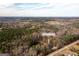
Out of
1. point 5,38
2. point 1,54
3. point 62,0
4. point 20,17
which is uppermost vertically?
point 62,0

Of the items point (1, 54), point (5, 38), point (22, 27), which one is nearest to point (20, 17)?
point (22, 27)

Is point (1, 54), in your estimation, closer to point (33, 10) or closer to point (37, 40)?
point (37, 40)

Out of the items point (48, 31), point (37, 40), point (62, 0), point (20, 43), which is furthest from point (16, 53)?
point (62, 0)

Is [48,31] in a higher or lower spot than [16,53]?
higher

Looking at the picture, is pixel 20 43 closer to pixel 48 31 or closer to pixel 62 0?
pixel 48 31

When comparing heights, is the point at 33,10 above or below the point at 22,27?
above

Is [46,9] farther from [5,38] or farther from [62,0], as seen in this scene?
[5,38]

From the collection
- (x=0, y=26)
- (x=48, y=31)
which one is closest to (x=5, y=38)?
(x=0, y=26)
